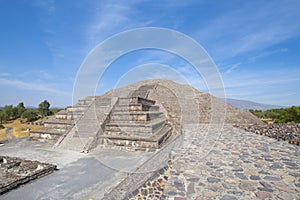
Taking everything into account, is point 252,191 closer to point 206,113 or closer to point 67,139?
point 67,139

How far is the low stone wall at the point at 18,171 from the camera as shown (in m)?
3.38

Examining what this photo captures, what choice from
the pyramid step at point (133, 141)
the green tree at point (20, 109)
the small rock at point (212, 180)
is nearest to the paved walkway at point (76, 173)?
the pyramid step at point (133, 141)

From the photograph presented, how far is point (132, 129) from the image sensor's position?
732 centimetres

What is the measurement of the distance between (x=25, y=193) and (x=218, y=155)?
424 cm

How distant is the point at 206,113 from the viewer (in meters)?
14.1

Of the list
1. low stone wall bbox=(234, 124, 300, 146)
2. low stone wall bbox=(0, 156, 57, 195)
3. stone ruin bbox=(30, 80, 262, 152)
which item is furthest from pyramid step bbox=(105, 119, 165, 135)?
low stone wall bbox=(234, 124, 300, 146)

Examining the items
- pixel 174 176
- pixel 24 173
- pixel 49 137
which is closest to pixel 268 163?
pixel 174 176

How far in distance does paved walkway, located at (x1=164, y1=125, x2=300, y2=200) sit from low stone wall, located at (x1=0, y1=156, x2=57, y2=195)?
9.99 ft

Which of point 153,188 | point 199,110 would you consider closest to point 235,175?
point 153,188

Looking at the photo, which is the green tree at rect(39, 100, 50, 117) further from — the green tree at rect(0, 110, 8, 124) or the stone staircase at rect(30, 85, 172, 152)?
the stone staircase at rect(30, 85, 172, 152)

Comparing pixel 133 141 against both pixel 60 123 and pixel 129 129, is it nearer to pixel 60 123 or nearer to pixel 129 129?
pixel 129 129

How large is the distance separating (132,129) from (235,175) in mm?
4864

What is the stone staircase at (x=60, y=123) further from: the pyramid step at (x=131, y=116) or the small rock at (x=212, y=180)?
the small rock at (x=212, y=180)

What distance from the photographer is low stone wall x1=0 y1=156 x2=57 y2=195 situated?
338 centimetres
